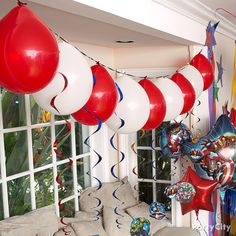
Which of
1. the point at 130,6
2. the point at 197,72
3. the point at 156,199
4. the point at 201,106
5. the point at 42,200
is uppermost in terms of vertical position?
the point at 130,6

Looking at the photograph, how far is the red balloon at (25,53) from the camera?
0.95 metres

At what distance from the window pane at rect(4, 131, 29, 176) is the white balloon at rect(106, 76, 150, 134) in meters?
1.07

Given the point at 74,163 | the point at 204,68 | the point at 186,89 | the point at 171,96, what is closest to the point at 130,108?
the point at 171,96

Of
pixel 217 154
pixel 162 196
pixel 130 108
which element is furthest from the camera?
pixel 162 196

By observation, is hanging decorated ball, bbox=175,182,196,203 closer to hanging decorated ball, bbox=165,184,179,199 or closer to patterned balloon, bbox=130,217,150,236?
hanging decorated ball, bbox=165,184,179,199

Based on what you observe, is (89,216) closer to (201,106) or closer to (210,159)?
(210,159)

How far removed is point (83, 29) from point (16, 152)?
1048mm

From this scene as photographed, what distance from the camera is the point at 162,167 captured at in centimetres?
348

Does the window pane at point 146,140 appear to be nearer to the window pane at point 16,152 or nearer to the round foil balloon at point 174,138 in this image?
the round foil balloon at point 174,138

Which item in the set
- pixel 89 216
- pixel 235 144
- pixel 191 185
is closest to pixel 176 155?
pixel 191 185

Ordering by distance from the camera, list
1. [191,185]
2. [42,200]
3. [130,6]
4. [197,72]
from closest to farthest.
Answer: [130,6] < [197,72] < [191,185] < [42,200]

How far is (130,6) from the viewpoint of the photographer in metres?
1.80

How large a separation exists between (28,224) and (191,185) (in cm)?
124

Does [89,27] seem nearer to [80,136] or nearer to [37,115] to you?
[37,115]
